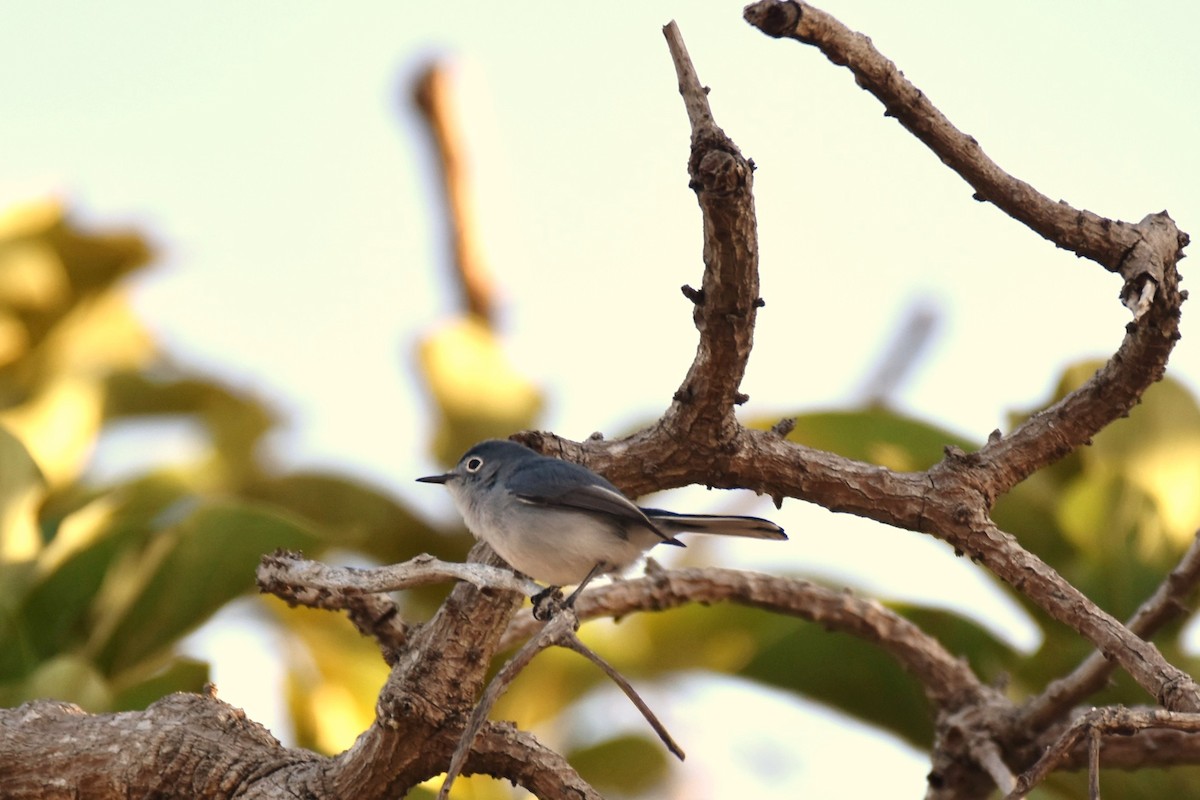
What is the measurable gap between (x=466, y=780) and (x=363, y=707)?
598mm

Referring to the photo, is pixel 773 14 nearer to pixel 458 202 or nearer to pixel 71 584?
pixel 71 584

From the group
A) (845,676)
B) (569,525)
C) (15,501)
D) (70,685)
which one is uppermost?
(845,676)

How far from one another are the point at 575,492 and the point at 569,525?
5.4 inches

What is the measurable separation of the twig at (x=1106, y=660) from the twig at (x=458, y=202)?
4.25 meters

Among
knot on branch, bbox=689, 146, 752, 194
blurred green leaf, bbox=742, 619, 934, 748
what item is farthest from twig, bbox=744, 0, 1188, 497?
blurred green leaf, bbox=742, 619, 934, 748

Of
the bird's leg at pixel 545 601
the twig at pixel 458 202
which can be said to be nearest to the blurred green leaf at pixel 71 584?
the bird's leg at pixel 545 601

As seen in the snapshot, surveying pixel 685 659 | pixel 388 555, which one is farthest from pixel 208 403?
pixel 685 659

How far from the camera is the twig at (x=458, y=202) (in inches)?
258

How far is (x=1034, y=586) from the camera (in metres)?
2.33

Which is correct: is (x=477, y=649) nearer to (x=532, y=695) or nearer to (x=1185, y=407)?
(x=532, y=695)

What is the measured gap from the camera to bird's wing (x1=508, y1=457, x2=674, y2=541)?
8.16 feet

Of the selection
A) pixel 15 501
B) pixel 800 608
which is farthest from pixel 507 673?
pixel 15 501

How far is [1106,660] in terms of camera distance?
2.70 metres

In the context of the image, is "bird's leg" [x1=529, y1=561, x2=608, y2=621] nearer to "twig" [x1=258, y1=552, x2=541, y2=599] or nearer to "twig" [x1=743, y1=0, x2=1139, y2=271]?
"twig" [x1=258, y1=552, x2=541, y2=599]
